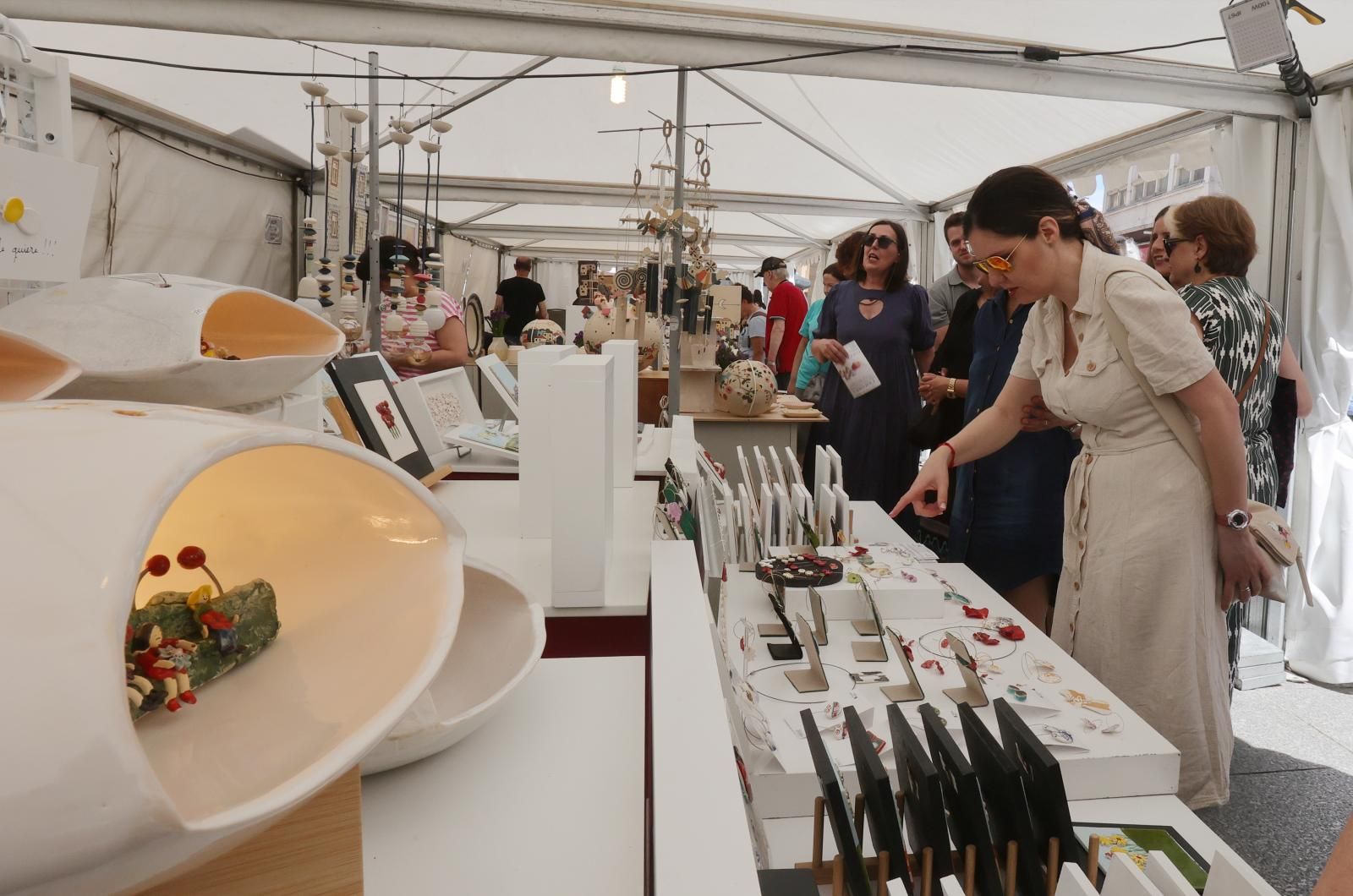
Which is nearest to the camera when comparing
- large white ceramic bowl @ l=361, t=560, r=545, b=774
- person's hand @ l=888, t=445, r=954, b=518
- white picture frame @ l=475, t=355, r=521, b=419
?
large white ceramic bowl @ l=361, t=560, r=545, b=774

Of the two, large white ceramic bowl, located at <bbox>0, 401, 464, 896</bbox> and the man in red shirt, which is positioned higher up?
the man in red shirt

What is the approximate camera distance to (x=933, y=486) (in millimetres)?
1814

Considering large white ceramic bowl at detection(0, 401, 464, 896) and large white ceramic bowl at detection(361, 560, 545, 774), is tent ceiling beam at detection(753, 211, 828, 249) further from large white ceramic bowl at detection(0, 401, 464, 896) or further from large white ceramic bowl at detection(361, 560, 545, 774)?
large white ceramic bowl at detection(0, 401, 464, 896)

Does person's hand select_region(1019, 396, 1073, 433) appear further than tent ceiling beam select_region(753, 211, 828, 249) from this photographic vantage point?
No

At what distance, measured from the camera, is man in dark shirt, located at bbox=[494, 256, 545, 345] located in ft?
22.0

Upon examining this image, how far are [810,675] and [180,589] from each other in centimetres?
95

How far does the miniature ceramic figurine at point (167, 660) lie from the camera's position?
1.50 ft

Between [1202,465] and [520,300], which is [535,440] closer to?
[1202,465]

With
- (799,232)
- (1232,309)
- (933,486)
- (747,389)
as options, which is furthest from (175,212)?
(799,232)

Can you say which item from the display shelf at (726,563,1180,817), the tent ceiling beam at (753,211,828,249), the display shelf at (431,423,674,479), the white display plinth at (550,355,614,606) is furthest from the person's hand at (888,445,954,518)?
the tent ceiling beam at (753,211,828,249)

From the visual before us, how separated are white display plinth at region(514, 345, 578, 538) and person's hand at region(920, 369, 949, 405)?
6.00ft

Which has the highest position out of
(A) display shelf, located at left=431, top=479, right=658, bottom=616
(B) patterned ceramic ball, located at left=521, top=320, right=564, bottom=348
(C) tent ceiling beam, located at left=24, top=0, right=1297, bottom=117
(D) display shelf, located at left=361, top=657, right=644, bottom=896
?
(C) tent ceiling beam, located at left=24, top=0, right=1297, bottom=117

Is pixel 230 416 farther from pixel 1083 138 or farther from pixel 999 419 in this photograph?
pixel 1083 138

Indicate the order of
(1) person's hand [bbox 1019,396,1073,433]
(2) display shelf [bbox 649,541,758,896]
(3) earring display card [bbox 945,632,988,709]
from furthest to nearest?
(1) person's hand [bbox 1019,396,1073,433]
(3) earring display card [bbox 945,632,988,709]
(2) display shelf [bbox 649,541,758,896]
